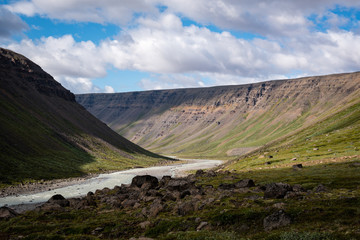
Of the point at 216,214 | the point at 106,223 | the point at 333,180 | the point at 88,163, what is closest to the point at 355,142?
the point at 333,180

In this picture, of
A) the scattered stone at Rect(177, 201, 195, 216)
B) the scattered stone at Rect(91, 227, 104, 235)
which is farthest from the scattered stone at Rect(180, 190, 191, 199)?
the scattered stone at Rect(91, 227, 104, 235)

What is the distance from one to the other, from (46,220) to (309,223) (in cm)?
3784

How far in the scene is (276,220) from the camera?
29.2 m

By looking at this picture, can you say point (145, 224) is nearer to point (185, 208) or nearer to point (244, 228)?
point (185, 208)

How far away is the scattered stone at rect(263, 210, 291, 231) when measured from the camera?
28625mm

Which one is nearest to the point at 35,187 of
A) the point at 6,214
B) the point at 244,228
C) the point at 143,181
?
the point at 143,181

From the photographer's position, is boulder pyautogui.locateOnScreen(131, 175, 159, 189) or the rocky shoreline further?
the rocky shoreline

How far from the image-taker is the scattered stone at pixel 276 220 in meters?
28.6

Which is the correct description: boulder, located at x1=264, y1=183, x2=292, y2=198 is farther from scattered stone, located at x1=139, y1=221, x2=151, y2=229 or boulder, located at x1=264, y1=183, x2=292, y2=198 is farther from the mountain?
the mountain

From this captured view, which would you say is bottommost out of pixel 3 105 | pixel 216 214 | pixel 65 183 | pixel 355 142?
pixel 65 183

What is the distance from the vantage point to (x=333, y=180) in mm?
49688

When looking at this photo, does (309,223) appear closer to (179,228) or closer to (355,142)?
(179,228)

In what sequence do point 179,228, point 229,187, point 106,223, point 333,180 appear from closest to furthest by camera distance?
point 179,228
point 106,223
point 333,180
point 229,187

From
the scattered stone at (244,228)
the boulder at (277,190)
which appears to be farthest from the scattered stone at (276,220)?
the boulder at (277,190)
